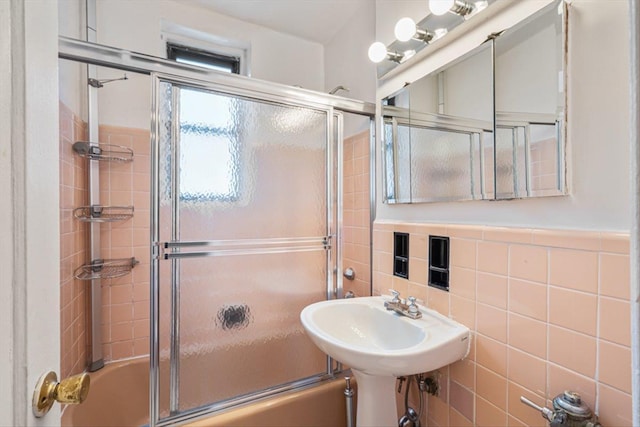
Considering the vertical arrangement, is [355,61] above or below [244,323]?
above

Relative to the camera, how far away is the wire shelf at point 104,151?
157cm

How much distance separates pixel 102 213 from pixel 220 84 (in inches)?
42.1

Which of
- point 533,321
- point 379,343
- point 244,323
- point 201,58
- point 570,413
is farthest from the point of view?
point 201,58

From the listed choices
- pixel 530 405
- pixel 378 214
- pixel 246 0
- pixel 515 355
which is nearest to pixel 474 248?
pixel 515 355

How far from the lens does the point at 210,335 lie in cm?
131

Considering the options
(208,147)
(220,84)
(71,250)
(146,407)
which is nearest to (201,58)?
(220,84)

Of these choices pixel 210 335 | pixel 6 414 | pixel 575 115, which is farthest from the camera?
pixel 210 335

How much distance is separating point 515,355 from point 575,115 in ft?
2.46

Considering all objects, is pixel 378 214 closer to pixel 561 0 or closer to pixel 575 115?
pixel 575 115

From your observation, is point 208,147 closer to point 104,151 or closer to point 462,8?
point 104,151

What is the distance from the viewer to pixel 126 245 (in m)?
1.80

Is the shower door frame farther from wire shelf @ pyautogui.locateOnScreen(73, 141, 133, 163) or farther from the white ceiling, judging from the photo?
the white ceiling

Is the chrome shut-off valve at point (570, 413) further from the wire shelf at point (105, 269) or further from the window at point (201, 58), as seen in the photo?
the window at point (201, 58)

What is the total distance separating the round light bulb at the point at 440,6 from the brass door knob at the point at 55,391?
58.0 inches
